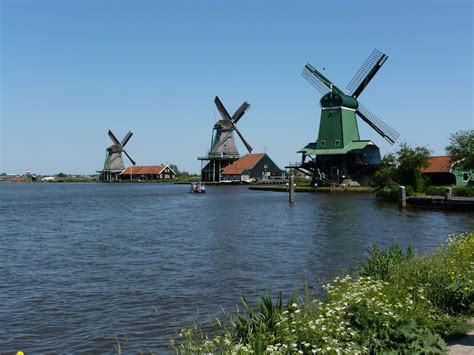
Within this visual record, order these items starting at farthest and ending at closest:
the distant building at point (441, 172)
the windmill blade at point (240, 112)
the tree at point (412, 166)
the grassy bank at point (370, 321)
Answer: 1. the windmill blade at point (240, 112)
2. the distant building at point (441, 172)
3. the tree at point (412, 166)
4. the grassy bank at point (370, 321)

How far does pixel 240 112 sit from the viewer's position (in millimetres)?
100688

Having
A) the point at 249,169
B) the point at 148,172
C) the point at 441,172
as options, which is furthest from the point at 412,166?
the point at 148,172

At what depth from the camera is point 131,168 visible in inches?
5497

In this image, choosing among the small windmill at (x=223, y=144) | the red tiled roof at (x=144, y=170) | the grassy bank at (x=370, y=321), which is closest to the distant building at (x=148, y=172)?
the red tiled roof at (x=144, y=170)

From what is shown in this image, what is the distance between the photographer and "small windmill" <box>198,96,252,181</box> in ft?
331

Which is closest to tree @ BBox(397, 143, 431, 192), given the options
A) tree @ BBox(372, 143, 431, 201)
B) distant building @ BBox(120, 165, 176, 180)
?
tree @ BBox(372, 143, 431, 201)

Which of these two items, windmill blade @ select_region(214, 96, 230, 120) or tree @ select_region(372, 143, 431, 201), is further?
windmill blade @ select_region(214, 96, 230, 120)

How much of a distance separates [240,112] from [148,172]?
151ft

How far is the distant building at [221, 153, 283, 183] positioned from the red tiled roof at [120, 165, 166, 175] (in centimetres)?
3669

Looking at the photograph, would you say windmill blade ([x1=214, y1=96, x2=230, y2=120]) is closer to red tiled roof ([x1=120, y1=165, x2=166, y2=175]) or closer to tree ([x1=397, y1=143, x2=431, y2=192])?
red tiled roof ([x1=120, y1=165, x2=166, y2=175])

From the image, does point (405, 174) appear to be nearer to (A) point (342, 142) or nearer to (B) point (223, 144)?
(A) point (342, 142)

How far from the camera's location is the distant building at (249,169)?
334 ft

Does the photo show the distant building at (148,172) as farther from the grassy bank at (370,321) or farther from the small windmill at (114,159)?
the grassy bank at (370,321)

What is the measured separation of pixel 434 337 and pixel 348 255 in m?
12.3
